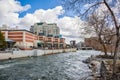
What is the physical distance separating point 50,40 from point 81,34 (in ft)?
468

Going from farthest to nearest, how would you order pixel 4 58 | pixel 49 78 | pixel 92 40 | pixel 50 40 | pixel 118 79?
1. pixel 50 40
2. pixel 4 58
3. pixel 92 40
4. pixel 49 78
5. pixel 118 79

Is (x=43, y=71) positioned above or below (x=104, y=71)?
below

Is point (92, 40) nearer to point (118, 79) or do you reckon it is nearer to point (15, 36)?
point (118, 79)

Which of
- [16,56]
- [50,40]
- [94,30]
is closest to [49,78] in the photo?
[94,30]

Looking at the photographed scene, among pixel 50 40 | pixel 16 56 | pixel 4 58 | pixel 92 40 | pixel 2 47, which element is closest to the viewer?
pixel 92 40

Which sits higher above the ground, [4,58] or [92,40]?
[92,40]

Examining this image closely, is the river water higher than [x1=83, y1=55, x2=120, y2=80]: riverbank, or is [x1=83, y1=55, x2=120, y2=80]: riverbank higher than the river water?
[x1=83, y1=55, x2=120, y2=80]: riverbank

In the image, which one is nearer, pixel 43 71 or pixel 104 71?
pixel 104 71

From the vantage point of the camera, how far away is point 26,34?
116m

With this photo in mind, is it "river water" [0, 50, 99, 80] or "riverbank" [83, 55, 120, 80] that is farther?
"river water" [0, 50, 99, 80]

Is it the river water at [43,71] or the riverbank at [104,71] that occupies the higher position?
the riverbank at [104,71]

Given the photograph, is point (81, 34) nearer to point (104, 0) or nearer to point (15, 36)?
point (104, 0)

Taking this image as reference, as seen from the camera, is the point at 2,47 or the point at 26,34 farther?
the point at 26,34

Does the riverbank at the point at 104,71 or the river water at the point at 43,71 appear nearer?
the riverbank at the point at 104,71
